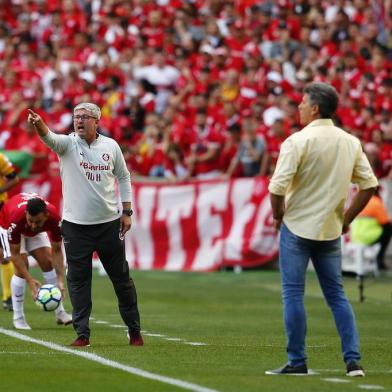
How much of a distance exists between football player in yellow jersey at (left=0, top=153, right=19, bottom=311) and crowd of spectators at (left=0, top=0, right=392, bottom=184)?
290 inches

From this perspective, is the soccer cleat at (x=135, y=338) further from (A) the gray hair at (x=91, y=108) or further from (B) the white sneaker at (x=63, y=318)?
(B) the white sneaker at (x=63, y=318)

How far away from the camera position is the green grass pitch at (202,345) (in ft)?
29.6

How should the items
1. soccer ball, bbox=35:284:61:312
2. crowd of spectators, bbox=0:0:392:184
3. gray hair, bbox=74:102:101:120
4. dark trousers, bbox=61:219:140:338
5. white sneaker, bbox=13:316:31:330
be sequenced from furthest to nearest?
crowd of spectators, bbox=0:0:392:184, white sneaker, bbox=13:316:31:330, soccer ball, bbox=35:284:61:312, dark trousers, bbox=61:219:140:338, gray hair, bbox=74:102:101:120

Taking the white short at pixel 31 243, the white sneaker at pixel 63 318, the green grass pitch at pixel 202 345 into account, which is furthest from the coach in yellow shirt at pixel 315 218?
the white short at pixel 31 243

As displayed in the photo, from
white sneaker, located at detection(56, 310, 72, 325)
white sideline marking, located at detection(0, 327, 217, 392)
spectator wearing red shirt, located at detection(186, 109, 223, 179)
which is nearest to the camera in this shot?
white sideline marking, located at detection(0, 327, 217, 392)

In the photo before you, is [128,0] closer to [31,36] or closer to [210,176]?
[31,36]

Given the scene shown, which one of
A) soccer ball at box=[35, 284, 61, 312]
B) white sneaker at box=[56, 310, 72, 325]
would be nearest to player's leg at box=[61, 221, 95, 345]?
soccer ball at box=[35, 284, 61, 312]

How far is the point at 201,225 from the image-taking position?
76.0ft

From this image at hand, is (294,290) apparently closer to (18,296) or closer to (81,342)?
(81,342)

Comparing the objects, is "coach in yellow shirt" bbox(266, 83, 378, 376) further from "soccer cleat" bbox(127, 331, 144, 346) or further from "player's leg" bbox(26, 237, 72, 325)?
"player's leg" bbox(26, 237, 72, 325)

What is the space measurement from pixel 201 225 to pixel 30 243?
28.8 ft

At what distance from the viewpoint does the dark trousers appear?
1159 centimetres

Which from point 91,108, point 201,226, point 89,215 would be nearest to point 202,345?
point 89,215

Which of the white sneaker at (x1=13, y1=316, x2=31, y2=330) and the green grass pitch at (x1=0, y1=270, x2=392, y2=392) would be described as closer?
the green grass pitch at (x1=0, y1=270, x2=392, y2=392)
